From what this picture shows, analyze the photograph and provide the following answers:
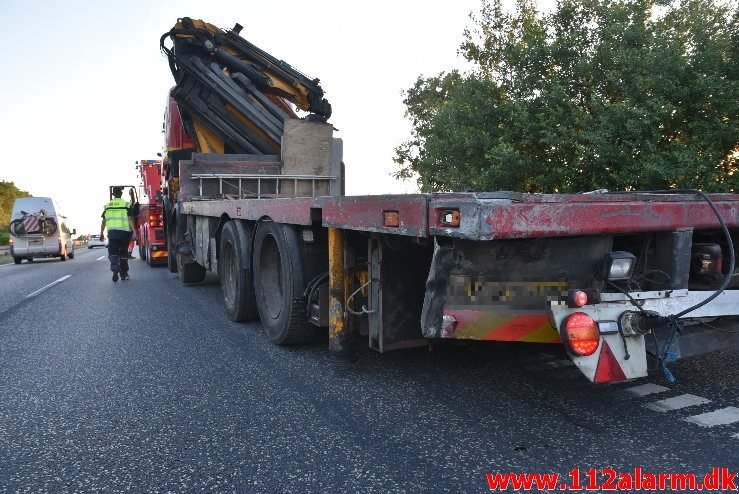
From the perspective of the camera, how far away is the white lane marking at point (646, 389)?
3.57 meters

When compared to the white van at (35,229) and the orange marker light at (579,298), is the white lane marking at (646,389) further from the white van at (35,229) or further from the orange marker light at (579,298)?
the white van at (35,229)

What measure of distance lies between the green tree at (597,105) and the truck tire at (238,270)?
9.33 meters

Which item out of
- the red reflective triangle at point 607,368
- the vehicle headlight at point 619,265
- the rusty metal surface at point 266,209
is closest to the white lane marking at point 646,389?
the red reflective triangle at point 607,368

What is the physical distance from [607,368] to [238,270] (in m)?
3.75

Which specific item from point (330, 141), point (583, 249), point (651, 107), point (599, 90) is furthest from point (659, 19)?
point (583, 249)

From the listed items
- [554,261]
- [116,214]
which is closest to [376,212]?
[554,261]

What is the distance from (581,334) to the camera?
278 centimetres

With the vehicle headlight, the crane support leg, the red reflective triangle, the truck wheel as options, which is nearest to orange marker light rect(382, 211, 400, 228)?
the crane support leg

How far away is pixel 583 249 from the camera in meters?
2.95

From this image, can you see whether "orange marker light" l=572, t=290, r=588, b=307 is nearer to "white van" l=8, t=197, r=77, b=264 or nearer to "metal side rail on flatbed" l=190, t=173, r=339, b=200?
"metal side rail on flatbed" l=190, t=173, r=339, b=200

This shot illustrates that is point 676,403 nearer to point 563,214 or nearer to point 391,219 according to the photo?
point 563,214

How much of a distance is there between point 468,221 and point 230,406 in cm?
193

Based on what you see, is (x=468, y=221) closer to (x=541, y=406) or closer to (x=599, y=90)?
(x=541, y=406)

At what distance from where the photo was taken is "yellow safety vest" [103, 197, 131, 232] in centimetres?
1107
